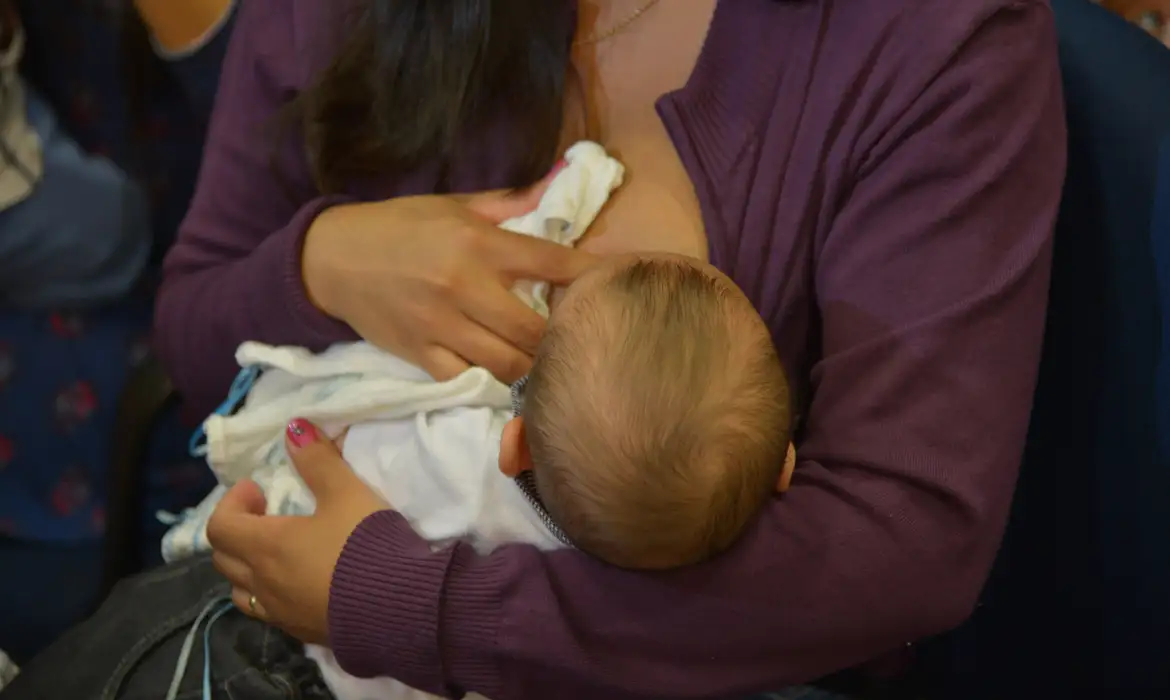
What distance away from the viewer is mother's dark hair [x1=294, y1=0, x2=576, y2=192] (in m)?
0.99

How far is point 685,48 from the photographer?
98cm

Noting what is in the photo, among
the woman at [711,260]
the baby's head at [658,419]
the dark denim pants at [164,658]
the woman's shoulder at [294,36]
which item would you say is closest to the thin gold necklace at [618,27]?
the woman at [711,260]

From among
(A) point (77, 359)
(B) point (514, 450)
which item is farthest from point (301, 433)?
(A) point (77, 359)

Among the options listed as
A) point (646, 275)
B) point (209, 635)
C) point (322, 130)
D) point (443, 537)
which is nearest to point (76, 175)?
point (322, 130)

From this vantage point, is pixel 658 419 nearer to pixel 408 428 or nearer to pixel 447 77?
pixel 408 428

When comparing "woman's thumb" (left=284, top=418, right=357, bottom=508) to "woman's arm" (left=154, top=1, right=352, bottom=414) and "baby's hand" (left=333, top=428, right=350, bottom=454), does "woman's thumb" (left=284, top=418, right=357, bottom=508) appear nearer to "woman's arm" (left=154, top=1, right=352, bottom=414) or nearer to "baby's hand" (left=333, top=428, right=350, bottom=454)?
"baby's hand" (left=333, top=428, right=350, bottom=454)

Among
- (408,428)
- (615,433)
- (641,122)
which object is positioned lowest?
(408,428)

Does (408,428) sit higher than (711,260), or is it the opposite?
(711,260)

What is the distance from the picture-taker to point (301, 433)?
93 centimetres

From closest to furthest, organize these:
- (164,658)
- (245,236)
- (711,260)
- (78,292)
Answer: (711,260)
(164,658)
(245,236)
(78,292)

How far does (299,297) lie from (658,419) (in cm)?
47

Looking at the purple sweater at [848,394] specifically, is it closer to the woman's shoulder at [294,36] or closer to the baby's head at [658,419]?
the baby's head at [658,419]

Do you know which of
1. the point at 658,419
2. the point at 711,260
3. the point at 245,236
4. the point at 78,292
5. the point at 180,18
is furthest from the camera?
the point at 78,292

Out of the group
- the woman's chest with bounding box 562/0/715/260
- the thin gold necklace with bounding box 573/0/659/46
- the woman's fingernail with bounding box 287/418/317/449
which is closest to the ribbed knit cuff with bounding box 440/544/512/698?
the woman's fingernail with bounding box 287/418/317/449
